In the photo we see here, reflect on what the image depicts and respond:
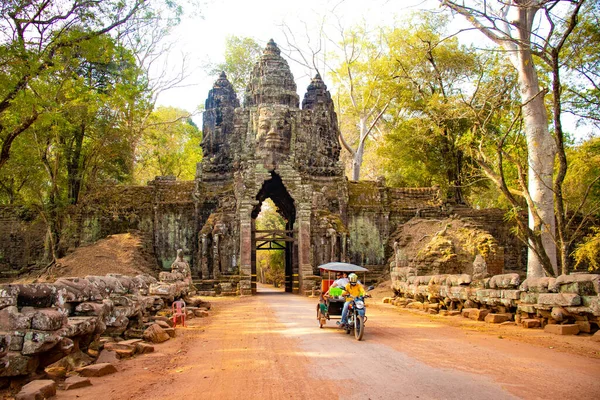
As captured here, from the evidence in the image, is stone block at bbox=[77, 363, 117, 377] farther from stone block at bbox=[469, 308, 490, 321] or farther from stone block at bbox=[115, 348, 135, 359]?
stone block at bbox=[469, 308, 490, 321]

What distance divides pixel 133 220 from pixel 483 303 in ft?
62.8

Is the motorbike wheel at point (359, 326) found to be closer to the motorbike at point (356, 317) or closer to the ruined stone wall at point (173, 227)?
the motorbike at point (356, 317)

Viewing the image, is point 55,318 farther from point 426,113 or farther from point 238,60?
point 238,60

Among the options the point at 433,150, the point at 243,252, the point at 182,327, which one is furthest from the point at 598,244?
the point at 433,150

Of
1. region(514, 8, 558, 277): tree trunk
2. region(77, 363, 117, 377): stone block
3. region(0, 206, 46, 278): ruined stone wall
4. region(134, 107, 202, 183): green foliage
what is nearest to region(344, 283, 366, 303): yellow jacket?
region(77, 363, 117, 377): stone block

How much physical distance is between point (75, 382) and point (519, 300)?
894 cm

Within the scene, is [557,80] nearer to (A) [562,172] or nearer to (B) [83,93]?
(A) [562,172]

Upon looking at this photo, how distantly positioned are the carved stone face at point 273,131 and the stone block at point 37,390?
1943 centimetres

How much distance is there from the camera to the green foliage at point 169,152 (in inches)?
1480

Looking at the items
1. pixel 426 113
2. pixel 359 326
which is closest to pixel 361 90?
pixel 426 113

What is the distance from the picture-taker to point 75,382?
561 cm

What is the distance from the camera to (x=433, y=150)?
96.9ft

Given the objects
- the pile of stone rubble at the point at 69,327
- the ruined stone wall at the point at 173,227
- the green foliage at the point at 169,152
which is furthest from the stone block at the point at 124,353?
the green foliage at the point at 169,152

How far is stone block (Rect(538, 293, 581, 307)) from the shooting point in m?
9.27
